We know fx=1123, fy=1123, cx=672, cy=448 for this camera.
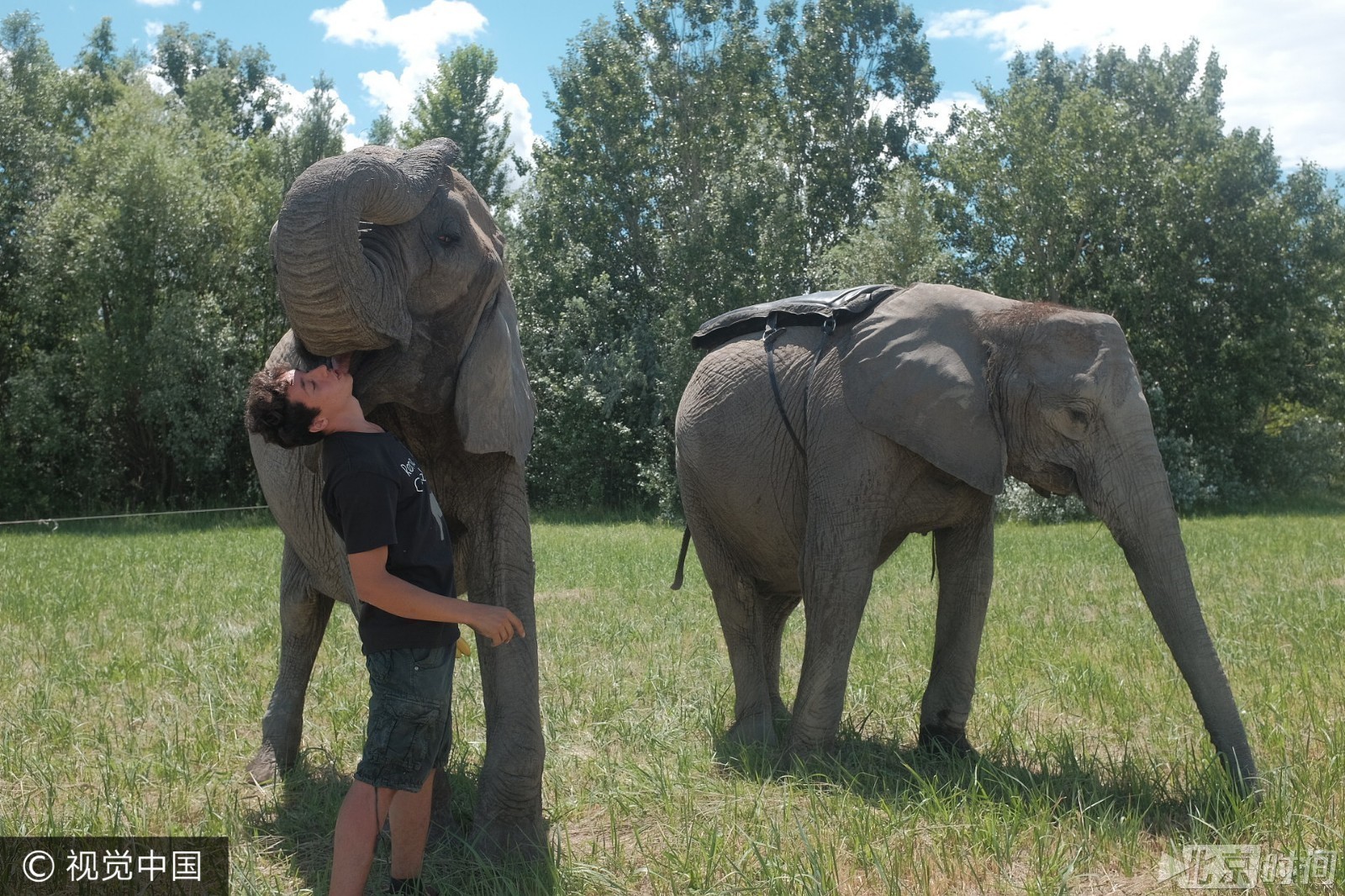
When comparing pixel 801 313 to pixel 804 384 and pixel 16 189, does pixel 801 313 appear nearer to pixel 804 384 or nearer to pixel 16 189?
pixel 804 384

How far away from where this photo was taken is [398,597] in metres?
3.21

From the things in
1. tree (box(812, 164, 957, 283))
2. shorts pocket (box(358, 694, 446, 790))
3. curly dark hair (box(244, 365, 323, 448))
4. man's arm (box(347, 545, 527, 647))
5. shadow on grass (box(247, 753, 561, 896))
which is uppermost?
tree (box(812, 164, 957, 283))

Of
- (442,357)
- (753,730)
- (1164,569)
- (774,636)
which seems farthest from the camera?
(774,636)

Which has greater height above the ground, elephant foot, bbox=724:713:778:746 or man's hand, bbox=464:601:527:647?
man's hand, bbox=464:601:527:647

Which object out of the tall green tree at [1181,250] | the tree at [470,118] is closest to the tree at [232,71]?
the tree at [470,118]

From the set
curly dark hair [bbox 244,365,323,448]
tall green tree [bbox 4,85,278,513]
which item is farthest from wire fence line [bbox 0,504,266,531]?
curly dark hair [bbox 244,365,323,448]

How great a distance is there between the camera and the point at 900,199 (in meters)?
25.0

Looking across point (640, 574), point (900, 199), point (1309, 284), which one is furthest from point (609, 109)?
point (640, 574)

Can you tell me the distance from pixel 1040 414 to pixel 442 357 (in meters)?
2.70

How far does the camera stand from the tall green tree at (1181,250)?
26.0 meters

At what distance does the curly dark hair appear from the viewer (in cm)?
335

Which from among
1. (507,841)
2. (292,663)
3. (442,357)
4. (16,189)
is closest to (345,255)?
(442,357)

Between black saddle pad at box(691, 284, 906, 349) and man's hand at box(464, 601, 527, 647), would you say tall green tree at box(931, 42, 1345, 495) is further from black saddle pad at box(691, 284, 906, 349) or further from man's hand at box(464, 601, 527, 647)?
man's hand at box(464, 601, 527, 647)

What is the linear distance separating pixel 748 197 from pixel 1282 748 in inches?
949
